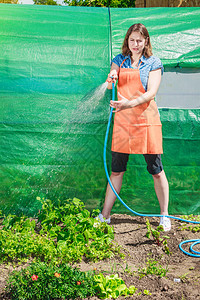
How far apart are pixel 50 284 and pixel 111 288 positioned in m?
0.43

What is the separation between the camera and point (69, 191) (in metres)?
3.97

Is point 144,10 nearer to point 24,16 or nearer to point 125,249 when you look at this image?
point 24,16

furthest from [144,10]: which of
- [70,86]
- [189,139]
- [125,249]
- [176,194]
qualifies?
[125,249]

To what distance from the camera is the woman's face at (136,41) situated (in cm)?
359

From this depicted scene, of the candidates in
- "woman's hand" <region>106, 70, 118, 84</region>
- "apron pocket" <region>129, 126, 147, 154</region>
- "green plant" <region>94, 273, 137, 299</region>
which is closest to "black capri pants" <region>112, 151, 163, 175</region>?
"apron pocket" <region>129, 126, 147, 154</region>

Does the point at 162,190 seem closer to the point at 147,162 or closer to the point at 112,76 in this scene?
the point at 147,162

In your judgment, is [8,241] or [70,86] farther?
[70,86]

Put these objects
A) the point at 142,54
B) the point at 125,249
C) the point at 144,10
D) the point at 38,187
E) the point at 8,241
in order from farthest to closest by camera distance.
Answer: the point at 144,10 < the point at 38,187 < the point at 142,54 < the point at 125,249 < the point at 8,241

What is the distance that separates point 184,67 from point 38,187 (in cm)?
200

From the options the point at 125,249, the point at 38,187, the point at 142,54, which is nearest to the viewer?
the point at 125,249

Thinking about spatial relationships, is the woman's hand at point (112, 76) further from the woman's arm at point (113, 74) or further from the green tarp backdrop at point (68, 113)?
the green tarp backdrop at point (68, 113)

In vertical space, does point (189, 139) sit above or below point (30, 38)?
below

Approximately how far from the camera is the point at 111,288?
8.52ft

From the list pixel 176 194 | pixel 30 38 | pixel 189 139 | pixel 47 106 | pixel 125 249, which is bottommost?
pixel 125 249
